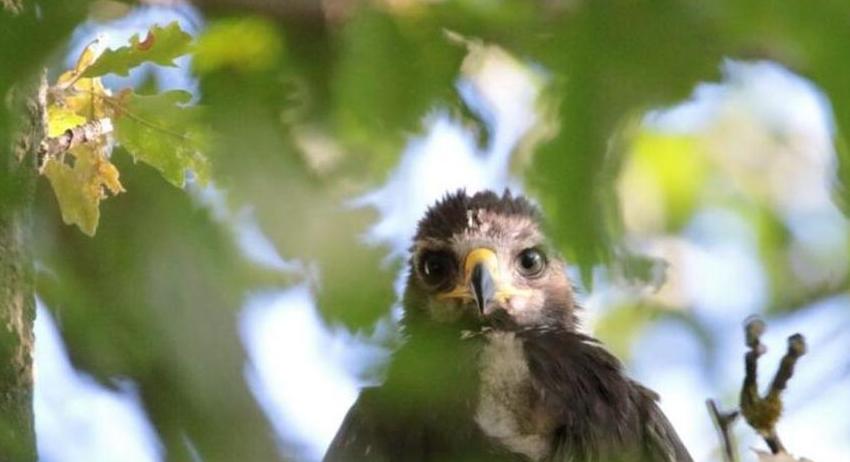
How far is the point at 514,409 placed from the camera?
13.6ft

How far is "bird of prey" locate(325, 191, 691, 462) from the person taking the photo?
371 cm

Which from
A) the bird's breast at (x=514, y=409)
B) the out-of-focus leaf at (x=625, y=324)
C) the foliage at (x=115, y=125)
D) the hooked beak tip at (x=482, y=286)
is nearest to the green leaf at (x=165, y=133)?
the foliage at (x=115, y=125)

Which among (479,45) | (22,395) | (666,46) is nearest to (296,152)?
(479,45)

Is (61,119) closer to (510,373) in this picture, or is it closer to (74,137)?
(74,137)

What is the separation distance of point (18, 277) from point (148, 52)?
482 mm

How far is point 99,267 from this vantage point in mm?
1801

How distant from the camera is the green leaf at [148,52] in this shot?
69.0 inches

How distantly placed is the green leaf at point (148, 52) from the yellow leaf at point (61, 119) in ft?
1.56

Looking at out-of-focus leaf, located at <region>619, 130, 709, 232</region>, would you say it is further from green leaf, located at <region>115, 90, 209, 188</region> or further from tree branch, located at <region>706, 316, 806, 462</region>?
green leaf, located at <region>115, 90, 209, 188</region>

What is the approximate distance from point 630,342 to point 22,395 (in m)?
0.97

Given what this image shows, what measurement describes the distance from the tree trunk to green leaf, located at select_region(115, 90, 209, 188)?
6.5 inches

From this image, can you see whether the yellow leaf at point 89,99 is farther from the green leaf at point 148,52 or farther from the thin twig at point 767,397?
the thin twig at point 767,397

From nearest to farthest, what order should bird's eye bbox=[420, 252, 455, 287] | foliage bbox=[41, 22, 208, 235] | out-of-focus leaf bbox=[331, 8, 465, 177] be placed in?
out-of-focus leaf bbox=[331, 8, 465, 177], foliage bbox=[41, 22, 208, 235], bird's eye bbox=[420, 252, 455, 287]

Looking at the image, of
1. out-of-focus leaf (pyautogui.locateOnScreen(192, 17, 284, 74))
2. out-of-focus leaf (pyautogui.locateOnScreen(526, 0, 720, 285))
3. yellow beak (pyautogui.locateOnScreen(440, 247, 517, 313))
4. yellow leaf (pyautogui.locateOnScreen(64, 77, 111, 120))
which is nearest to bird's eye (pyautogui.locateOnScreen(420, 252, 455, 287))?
yellow beak (pyautogui.locateOnScreen(440, 247, 517, 313))
